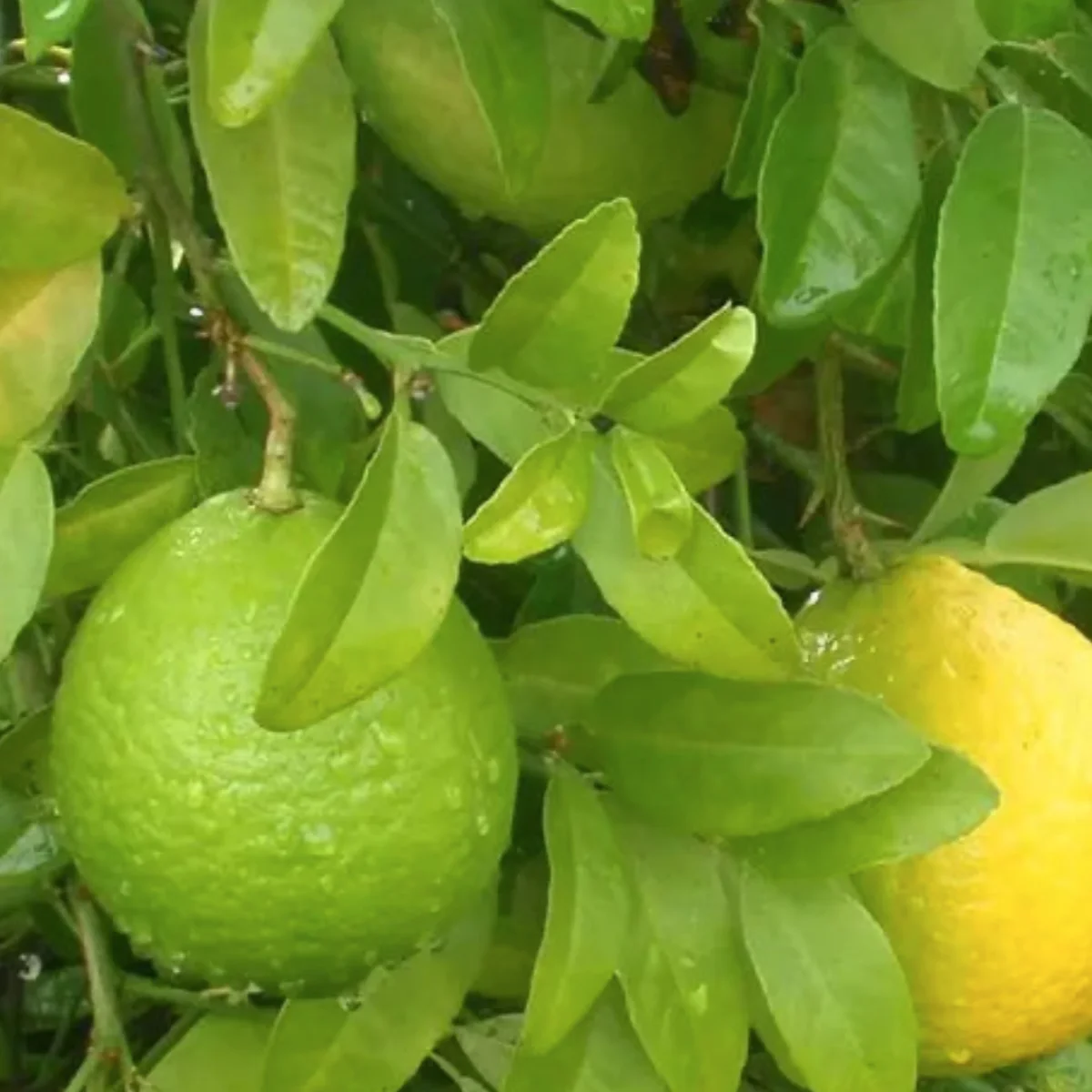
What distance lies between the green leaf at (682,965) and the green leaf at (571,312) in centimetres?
15

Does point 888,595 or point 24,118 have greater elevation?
point 24,118

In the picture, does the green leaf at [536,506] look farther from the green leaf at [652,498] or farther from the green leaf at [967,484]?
the green leaf at [967,484]

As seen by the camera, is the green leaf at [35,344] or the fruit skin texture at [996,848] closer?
the green leaf at [35,344]

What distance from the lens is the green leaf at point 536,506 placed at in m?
0.48

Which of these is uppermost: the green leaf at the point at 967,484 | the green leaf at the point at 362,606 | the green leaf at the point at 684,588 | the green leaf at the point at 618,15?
the green leaf at the point at 618,15

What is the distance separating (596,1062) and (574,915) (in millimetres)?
66

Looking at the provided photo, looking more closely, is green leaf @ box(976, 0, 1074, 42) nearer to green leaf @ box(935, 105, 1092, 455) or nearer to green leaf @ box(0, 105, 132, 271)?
green leaf @ box(935, 105, 1092, 455)

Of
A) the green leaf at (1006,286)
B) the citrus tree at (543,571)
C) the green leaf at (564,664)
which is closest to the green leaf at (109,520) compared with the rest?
the citrus tree at (543,571)

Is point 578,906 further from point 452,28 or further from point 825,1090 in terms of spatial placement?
point 452,28

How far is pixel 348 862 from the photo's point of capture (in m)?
0.51

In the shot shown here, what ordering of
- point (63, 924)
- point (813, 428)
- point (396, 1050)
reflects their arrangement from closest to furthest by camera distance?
point (396, 1050)
point (63, 924)
point (813, 428)

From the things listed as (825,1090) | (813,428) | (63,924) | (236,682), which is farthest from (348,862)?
(813,428)

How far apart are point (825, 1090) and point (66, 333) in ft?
0.93

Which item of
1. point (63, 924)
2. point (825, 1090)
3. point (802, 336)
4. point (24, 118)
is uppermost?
point (24, 118)
